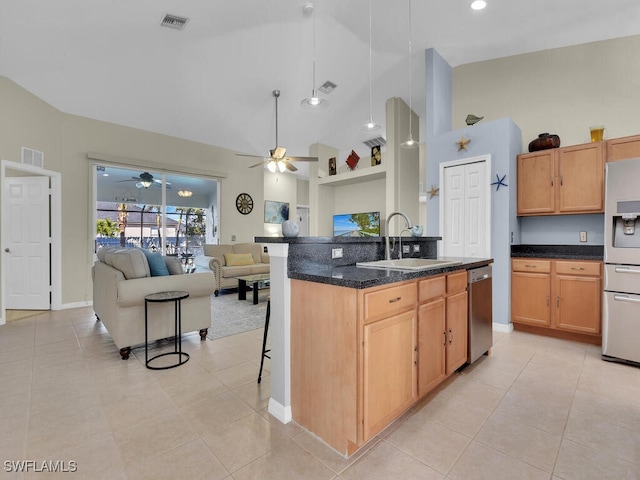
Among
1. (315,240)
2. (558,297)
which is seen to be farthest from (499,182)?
(315,240)

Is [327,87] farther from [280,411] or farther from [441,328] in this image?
[280,411]

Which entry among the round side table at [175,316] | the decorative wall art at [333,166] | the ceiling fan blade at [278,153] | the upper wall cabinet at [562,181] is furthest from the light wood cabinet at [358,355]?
the decorative wall art at [333,166]

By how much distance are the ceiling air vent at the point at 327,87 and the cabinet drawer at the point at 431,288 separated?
4.74 m

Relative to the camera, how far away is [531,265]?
363 cm

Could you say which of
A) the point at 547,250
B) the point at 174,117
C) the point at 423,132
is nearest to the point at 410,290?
the point at 547,250

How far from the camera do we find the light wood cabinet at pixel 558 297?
3250 mm

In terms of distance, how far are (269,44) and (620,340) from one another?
18.0 ft

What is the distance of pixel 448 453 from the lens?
163cm

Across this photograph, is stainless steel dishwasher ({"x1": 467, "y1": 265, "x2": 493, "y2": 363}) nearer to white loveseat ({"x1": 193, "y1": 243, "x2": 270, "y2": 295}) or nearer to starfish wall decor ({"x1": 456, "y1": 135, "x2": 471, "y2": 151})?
starfish wall decor ({"x1": 456, "y1": 135, "x2": 471, "y2": 151})

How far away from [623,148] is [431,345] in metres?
3.08

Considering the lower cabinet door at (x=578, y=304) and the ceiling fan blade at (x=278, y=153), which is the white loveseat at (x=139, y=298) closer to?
the ceiling fan blade at (x=278, y=153)

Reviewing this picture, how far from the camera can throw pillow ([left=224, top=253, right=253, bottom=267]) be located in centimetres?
629

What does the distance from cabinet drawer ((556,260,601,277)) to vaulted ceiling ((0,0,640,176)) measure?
9.09 ft

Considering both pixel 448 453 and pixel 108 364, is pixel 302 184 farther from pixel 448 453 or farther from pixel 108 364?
pixel 448 453
